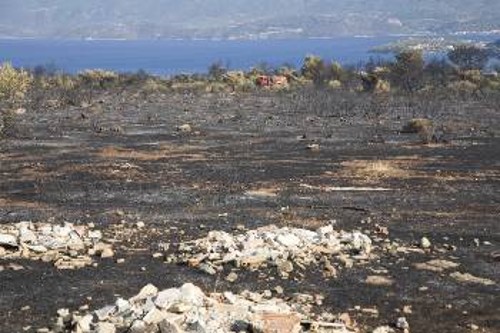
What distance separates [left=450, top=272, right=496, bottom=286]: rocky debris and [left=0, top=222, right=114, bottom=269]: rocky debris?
6.96 metres

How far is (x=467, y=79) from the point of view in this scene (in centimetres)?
7200

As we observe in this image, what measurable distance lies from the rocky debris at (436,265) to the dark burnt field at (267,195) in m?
0.17

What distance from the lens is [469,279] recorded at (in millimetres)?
15688

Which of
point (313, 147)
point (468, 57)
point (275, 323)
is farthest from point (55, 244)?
point (468, 57)

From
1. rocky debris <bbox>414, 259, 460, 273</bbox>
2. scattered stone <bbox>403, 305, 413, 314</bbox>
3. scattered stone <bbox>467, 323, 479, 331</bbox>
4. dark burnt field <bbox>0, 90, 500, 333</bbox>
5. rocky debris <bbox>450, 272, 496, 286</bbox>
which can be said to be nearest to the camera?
scattered stone <bbox>467, 323, 479, 331</bbox>

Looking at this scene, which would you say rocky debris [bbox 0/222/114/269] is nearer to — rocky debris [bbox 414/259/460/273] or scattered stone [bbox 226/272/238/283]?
scattered stone [bbox 226/272/238/283]

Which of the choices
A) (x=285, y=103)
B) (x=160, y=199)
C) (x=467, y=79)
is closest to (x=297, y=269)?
(x=160, y=199)

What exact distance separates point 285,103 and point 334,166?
2850 cm

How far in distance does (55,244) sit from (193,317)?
6396mm

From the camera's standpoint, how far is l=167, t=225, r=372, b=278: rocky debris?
53.1ft

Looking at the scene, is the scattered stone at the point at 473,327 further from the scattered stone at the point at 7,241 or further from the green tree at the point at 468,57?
the green tree at the point at 468,57

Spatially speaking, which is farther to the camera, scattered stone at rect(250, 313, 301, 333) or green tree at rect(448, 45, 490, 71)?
green tree at rect(448, 45, 490, 71)

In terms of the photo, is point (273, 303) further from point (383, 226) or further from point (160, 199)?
point (160, 199)

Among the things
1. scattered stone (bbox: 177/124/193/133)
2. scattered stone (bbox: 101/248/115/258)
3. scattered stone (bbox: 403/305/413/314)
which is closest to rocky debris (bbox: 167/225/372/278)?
scattered stone (bbox: 101/248/115/258)
